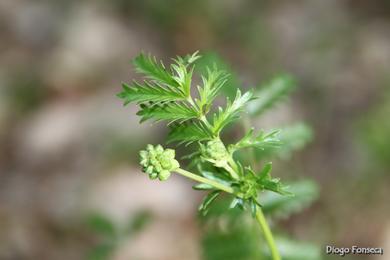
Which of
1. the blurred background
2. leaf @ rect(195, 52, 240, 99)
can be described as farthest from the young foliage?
the blurred background

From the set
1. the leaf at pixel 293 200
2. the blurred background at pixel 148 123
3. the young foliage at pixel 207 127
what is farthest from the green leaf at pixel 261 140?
the blurred background at pixel 148 123

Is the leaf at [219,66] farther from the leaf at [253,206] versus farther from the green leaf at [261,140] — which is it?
the leaf at [253,206]

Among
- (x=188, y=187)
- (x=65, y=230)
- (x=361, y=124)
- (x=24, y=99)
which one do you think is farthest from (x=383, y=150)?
(x=24, y=99)

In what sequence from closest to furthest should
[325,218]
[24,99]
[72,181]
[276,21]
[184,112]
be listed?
[184,112]
[325,218]
[72,181]
[24,99]
[276,21]

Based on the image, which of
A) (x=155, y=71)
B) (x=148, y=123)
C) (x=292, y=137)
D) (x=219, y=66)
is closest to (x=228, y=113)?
(x=155, y=71)

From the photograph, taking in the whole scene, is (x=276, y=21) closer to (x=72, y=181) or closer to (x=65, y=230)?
(x=72, y=181)

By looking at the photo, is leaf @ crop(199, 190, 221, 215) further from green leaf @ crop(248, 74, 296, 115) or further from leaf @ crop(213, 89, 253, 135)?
green leaf @ crop(248, 74, 296, 115)
